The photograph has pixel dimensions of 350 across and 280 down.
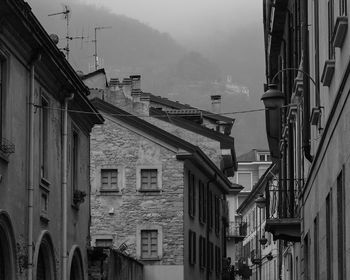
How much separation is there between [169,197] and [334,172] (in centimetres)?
3196

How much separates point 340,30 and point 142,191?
33579mm

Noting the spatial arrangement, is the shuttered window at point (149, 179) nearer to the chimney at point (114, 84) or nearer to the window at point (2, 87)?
the chimney at point (114, 84)

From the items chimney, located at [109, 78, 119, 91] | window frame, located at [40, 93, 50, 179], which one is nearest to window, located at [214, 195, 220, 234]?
chimney, located at [109, 78, 119, 91]

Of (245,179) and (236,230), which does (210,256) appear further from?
(245,179)

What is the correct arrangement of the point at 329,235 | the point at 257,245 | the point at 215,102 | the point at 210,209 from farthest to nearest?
the point at 257,245 → the point at 215,102 → the point at 210,209 → the point at 329,235

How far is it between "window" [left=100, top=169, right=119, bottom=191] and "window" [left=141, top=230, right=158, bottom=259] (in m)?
2.38

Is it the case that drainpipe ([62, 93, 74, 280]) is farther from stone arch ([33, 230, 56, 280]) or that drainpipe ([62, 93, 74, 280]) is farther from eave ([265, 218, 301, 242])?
eave ([265, 218, 301, 242])

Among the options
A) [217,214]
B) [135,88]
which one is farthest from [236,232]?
[135,88]

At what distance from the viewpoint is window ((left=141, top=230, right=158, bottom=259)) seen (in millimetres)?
42312

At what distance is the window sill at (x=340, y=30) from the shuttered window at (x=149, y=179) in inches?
1302

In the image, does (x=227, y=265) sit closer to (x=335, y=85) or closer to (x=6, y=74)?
(x=6, y=74)

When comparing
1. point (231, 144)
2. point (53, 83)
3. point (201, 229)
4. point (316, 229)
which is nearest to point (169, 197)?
point (201, 229)

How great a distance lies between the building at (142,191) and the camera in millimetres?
42375

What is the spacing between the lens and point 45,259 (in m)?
22.5
